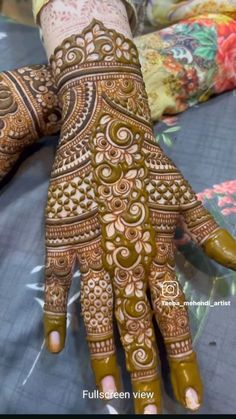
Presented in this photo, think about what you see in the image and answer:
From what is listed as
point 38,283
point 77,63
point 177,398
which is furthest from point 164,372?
point 77,63

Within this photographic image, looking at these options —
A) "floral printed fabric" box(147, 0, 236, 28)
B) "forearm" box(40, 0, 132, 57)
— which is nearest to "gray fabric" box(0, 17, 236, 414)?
"forearm" box(40, 0, 132, 57)

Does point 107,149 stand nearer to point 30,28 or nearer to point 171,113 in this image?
point 171,113

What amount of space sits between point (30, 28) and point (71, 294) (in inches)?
25.2

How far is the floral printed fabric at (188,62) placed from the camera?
2.82 ft

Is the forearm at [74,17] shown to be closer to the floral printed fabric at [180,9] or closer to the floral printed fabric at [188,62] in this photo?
the floral printed fabric at [188,62]

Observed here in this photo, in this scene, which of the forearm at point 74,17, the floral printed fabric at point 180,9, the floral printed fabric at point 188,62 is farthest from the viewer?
the floral printed fabric at point 180,9

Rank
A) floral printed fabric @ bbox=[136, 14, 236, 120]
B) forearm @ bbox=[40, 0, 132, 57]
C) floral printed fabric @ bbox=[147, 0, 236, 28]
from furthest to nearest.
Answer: floral printed fabric @ bbox=[147, 0, 236, 28] → floral printed fabric @ bbox=[136, 14, 236, 120] → forearm @ bbox=[40, 0, 132, 57]

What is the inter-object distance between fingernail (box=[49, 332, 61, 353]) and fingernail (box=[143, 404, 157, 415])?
0.11m

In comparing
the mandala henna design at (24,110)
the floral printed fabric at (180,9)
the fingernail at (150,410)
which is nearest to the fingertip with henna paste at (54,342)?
the fingernail at (150,410)

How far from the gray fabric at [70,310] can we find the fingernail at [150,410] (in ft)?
0.16

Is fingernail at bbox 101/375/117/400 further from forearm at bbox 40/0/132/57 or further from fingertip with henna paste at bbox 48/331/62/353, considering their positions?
forearm at bbox 40/0/132/57

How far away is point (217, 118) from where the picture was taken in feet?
2.86

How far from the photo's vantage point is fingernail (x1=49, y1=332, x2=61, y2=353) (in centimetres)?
58

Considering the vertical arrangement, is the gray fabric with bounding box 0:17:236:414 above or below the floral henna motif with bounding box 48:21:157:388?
below
